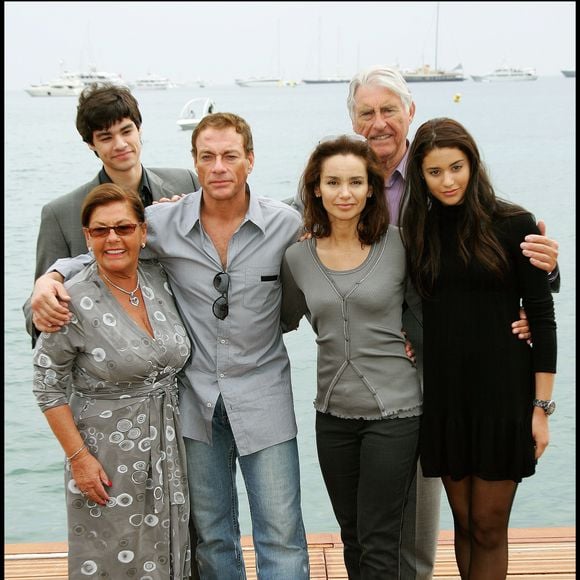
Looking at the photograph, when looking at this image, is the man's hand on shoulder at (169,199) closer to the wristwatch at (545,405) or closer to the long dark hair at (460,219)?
the long dark hair at (460,219)

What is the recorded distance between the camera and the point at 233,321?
9.20ft

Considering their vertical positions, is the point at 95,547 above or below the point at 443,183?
below

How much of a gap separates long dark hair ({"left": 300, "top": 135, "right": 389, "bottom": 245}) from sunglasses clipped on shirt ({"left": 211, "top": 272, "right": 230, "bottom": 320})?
31 centimetres

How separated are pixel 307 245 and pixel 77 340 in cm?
76

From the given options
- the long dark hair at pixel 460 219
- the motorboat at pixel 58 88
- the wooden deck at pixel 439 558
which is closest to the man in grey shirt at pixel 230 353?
the long dark hair at pixel 460 219

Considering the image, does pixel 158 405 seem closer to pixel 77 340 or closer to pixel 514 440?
pixel 77 340

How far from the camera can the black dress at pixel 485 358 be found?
2574 mm

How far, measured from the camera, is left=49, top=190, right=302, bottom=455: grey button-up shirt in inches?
110

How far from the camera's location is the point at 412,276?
2676 mm

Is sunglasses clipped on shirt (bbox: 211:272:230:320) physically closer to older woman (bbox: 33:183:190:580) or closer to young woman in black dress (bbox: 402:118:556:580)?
older woman (bbox: 33:183:190:580)

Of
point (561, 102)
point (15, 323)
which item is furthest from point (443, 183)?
point (561, 102)

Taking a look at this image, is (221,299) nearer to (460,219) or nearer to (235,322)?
(235,322)

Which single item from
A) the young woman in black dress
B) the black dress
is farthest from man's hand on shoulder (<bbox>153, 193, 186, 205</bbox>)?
the black dress

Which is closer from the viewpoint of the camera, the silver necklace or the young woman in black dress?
the young woman in black dress
